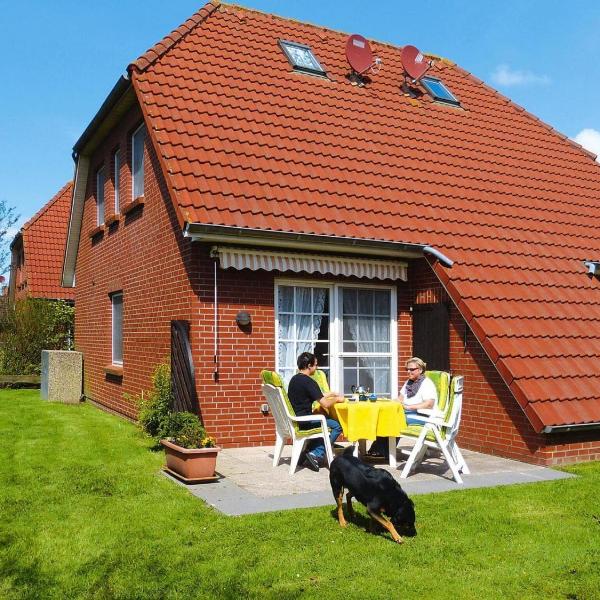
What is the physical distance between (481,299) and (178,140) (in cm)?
527

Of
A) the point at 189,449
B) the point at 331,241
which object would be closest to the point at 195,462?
the point at 189,449

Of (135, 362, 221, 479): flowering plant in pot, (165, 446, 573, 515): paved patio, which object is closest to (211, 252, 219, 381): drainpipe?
(135, 362, 221, 479): flowering plant in pot

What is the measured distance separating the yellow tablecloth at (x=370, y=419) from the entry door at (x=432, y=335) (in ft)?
7.69

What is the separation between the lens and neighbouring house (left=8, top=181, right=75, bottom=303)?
80.7 feet

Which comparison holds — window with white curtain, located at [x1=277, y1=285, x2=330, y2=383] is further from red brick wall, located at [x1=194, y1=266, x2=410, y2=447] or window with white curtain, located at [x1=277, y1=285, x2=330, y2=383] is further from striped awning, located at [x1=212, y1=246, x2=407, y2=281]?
striped awning, located at [x1=212, y1=246, x2=407, y2=281]

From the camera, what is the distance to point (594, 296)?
1190cm

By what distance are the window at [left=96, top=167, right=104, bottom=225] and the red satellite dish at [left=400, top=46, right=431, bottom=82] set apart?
7410 millimetres

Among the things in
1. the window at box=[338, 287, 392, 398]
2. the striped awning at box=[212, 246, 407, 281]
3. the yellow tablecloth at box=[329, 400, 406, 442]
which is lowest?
the yellow tablecloth at box=[329, 400, 406, 442]

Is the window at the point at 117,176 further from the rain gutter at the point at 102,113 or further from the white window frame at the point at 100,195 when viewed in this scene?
the white window frame at the point at 100,195

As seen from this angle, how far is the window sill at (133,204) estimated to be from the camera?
1305 centimetres

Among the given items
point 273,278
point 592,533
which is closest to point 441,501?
point 592,533

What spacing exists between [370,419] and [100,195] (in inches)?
418

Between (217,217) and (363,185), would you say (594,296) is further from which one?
(217,217)

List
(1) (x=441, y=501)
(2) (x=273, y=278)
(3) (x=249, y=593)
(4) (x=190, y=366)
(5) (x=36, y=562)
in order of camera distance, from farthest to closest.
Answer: (2) (x=273, y=278), (4) (x=190, y=366), (1) (x=441, y=501), (5) (x=36, y=562), (3) (x=249, y=593)
